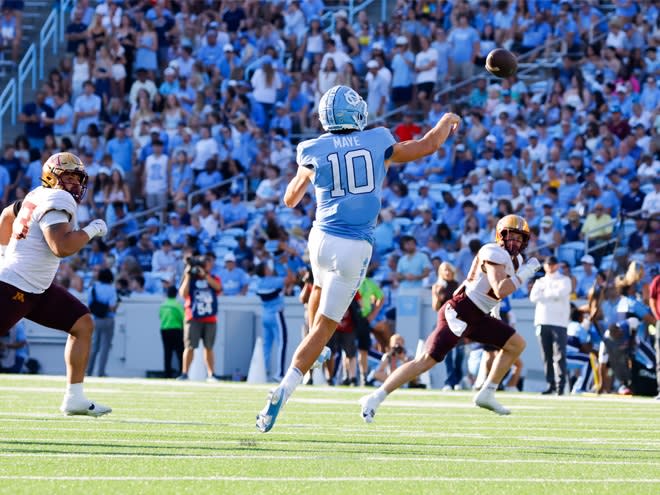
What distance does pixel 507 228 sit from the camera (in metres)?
11.8

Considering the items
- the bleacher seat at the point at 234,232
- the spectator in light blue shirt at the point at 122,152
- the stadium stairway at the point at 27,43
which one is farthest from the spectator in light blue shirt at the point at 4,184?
the bleacher seat at the point at 234,232

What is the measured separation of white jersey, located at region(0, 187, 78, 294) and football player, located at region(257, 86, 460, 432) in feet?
4.75

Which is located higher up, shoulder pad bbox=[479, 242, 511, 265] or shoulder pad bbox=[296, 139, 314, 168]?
shoulder pad bbox=[296, 139, 314, 168]

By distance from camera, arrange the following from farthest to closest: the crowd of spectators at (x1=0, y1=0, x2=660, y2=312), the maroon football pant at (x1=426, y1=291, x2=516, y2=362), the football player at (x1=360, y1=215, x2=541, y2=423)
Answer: the crowd of spectators at (x1=0, y1=0, x2=660, y2=312), the maroon football pant at (x1=426, y1=291, x2=516, y2=362), the football player at (x1=360, y1=215, x2=541, y2=423)

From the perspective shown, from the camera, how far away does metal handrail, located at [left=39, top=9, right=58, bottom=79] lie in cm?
3016

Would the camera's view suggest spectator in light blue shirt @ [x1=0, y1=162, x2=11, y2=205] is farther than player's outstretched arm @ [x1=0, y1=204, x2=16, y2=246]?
Yes

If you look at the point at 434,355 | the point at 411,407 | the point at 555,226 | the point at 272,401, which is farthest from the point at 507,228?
the point at 555,226

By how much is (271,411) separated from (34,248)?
1971 mm

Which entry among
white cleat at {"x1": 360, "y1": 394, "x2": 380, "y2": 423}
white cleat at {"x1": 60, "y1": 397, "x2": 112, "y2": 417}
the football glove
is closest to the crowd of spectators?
white cleat at {"x1": 360, "y1": 394, "x2": 380, "y2": 423}

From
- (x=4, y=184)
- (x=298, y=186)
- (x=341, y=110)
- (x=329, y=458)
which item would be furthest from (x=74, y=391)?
(x=4, y=184)

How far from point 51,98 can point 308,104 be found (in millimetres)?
5328

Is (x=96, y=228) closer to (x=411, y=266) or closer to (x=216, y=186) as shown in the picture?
(x=411, y=266)

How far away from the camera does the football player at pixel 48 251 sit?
9086 mm

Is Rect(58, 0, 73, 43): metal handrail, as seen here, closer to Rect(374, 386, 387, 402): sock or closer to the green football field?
the green football field
